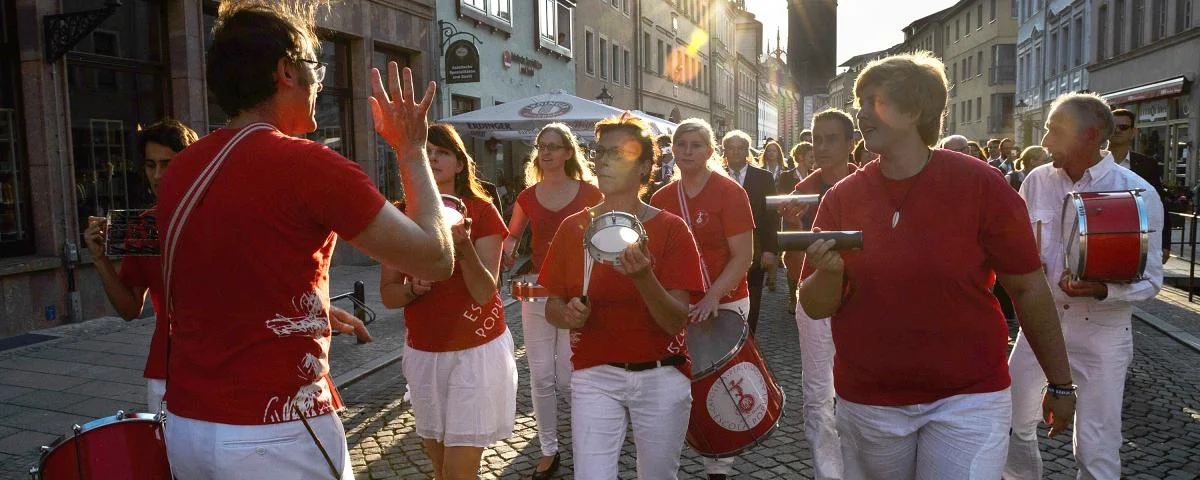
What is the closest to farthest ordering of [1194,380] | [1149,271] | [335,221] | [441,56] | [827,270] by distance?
[335,221] < [827,270] < [1149,271] < [1194,380] < [441,56]

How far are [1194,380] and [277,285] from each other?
7172 millimetres

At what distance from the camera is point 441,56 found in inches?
679

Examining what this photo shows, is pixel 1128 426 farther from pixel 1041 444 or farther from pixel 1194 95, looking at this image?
pixel 1194 95

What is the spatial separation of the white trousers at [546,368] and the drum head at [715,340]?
1.20 metres

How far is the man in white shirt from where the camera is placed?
12.5 feet

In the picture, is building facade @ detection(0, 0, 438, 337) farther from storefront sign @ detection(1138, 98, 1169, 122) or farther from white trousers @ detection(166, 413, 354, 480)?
storefront sign @ detection(1138, 98, 1169, 122)

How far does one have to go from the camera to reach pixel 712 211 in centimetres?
482

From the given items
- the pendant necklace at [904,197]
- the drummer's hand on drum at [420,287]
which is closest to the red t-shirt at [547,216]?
the drummer's hand on drum at [420,287]

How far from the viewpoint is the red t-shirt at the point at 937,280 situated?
8.50 ft

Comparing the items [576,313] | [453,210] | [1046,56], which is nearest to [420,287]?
[453,210]

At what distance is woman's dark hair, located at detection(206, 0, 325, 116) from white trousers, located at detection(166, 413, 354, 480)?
2.28 ft

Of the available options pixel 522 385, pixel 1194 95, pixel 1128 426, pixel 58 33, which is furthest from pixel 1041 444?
pixel 1194 95

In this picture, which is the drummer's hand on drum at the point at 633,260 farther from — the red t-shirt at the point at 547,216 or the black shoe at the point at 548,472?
the red t-shirt at the point at 547,216

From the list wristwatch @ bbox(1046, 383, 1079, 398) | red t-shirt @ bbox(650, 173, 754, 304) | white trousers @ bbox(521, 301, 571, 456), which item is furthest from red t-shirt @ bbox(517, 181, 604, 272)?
wristwatch @ bbox(1046, 383, 1079, 398)
